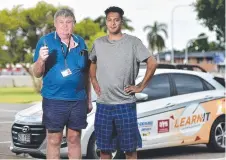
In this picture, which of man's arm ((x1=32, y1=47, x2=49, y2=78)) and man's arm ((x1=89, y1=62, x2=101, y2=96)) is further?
man's arm ((x1=89, y1=62, x2=101, y2=96))

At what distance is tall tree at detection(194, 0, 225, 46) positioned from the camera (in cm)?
4669

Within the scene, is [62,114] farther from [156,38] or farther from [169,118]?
[156,38]

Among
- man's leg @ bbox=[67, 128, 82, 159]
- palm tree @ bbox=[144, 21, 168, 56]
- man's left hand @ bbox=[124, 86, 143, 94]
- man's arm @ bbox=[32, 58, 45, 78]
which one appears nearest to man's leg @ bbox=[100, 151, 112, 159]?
man's leg @ bbox=[67, 128, 82, 159]

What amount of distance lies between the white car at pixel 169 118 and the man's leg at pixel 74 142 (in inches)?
97.7

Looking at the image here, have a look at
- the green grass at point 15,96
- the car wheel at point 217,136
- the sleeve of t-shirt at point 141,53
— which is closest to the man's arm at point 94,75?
the sleeve of t-shirt at point 141,53

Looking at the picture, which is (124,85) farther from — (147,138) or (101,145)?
(147,138)

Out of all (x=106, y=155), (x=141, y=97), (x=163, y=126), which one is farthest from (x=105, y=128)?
(x=163, y=126)

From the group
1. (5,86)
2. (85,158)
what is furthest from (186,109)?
(5,86)

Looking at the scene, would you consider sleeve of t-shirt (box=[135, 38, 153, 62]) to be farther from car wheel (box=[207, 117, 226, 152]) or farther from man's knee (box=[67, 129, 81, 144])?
car wheel (box=[207, 117, 226, 152])

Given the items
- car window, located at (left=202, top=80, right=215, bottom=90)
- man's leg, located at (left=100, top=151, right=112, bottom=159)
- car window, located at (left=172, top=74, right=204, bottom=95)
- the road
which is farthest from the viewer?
car window, located at (left=202, top=80, right=215, bottom=90)

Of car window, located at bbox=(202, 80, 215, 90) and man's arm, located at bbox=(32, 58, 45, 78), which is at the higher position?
man's arm, located at bbox=(32, 58, 45, 78)

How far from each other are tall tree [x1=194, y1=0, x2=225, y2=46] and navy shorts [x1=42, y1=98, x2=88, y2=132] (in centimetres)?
4166

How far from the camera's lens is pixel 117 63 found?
5.28 metres

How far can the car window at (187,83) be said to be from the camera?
921cm
